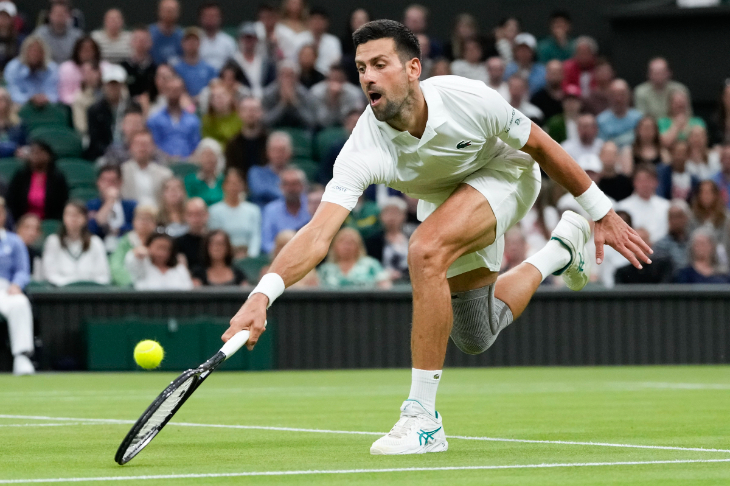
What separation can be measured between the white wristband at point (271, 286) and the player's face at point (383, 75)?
3.04 feet

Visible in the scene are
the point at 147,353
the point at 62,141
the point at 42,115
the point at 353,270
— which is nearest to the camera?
the point at 147,353

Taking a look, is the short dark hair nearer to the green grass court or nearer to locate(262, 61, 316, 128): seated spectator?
the green grass court

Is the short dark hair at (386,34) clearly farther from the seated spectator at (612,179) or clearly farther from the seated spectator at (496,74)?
the seated spectator at (496,74)

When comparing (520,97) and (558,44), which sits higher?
(558,44)

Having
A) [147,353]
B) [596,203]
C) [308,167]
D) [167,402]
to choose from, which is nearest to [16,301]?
[308,167]

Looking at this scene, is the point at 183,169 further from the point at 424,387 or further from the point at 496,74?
the point at 424,387

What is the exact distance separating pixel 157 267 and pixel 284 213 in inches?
63.2

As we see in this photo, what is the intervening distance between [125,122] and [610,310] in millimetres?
5967

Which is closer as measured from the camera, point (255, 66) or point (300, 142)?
point (300, 142)

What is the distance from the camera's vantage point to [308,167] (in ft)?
48.8

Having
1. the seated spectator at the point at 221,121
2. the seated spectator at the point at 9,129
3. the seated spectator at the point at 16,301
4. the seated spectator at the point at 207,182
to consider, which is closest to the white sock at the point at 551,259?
the seated spectator at the point at 16,301

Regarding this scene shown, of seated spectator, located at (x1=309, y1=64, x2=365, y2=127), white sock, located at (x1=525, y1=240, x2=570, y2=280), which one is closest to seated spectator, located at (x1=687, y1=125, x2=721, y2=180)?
seated spectator, located at (x1=309, y1=64, x2=365, y2=127)

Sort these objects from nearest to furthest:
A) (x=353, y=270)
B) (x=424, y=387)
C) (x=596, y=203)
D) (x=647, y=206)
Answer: (x=424, y=387), (x=596, y=203), (x=353, y=270), (x=647, y=206)

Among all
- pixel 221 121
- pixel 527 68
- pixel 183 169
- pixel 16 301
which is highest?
pixel 527 68
